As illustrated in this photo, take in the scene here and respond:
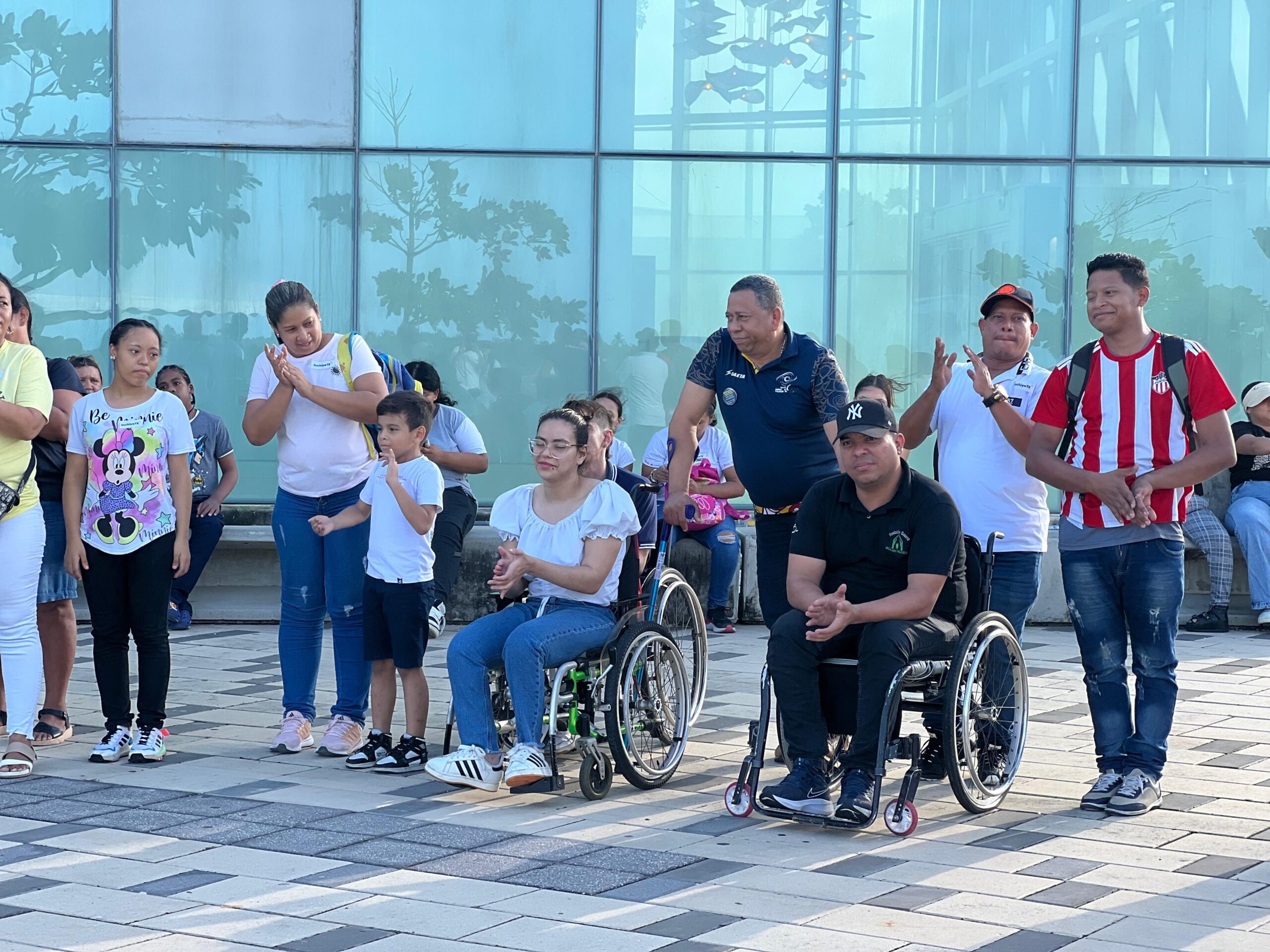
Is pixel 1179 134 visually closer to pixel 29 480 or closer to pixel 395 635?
pixel 395 635

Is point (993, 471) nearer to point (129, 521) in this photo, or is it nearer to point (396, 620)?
point (396, 620)

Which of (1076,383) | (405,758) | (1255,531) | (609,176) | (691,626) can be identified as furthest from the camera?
(609,176)

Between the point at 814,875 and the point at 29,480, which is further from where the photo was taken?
the point at 29,480

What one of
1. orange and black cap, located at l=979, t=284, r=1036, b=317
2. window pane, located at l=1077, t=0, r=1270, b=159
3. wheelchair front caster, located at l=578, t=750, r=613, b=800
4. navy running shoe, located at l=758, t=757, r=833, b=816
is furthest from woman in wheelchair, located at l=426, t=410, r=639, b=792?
window pane, located at l=1077, t=0, r=1270, b=159

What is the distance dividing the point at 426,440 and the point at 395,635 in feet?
6.36

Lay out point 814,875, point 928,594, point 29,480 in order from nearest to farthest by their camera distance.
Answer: point 814,875, point 928,594, point 29,480

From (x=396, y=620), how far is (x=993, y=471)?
7.76ft

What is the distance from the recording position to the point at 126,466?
6301 mm

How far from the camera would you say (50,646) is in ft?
22.4

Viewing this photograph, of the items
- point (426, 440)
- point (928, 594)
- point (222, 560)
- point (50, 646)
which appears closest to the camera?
point (928, 594)

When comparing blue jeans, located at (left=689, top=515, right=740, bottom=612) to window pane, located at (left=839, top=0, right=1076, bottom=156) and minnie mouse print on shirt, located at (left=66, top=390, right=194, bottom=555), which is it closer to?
window pane, located at (left=839, top=0, right=1076, bottom=156)

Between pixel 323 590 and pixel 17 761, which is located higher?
pixel 323 590

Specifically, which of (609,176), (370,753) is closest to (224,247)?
(609,176)

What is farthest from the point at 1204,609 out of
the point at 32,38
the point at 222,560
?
the point at 32,38
